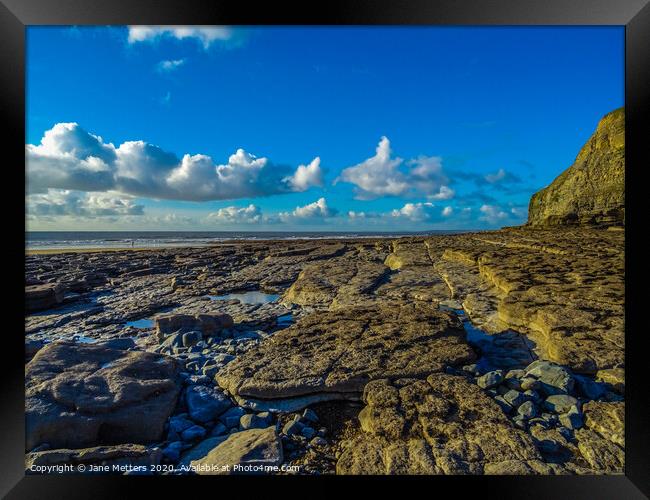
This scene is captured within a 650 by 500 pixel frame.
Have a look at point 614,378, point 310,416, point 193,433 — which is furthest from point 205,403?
point 614,378

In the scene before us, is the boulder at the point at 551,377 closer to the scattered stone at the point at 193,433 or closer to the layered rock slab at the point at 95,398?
the scattered stone at the point at 193,433

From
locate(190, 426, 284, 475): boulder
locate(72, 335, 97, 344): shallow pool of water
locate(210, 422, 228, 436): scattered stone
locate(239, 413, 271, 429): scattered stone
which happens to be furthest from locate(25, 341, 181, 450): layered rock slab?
locate(72, 335, 97, 344): shallow pool of water

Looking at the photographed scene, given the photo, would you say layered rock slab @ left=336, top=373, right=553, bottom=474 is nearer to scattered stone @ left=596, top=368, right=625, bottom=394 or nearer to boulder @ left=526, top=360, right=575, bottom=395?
boulder @ left=526, top=360, right=575, bottom=395

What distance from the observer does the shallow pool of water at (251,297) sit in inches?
321

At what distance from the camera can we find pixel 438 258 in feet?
36.8

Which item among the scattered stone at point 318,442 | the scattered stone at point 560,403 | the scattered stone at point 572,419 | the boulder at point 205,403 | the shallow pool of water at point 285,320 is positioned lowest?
the scattered stone at point 318,442

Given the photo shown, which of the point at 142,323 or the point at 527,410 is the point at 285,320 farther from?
the point at 527,410

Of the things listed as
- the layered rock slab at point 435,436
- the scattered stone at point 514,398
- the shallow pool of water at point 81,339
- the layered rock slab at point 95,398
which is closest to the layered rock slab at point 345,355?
the layered rock slab at point 435,436

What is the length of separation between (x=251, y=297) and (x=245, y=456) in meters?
6.42

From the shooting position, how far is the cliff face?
73.3ft

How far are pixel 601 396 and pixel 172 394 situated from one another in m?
4.30

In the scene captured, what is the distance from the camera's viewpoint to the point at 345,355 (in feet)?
11.9
